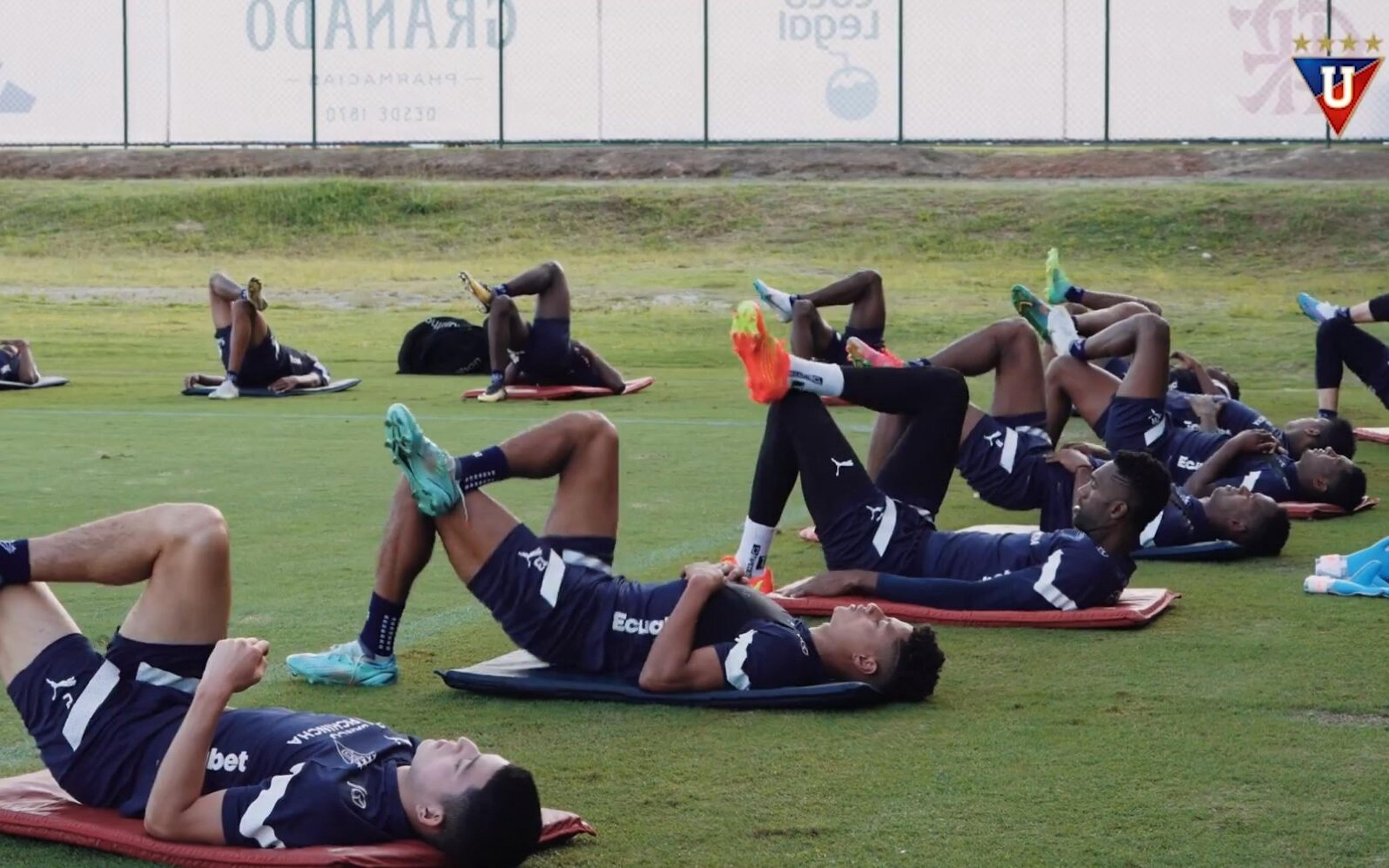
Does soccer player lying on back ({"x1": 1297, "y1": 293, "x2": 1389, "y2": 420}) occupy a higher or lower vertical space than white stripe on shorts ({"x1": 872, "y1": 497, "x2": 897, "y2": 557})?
higher

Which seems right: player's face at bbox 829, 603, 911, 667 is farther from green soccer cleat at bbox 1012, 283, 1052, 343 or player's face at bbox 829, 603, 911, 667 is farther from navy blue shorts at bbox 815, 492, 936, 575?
green soccer cleat at bbox 1012, 283, 1052, 343

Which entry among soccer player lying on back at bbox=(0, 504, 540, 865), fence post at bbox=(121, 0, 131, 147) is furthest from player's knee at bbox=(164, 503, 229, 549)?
fence post at bbox=(121, 0, 131, 147)

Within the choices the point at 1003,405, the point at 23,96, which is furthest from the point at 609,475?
the point at 23,96

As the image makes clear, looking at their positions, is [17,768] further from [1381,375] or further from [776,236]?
[776,236]

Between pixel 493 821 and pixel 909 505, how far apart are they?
3316mm

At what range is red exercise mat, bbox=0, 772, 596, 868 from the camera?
407 cm

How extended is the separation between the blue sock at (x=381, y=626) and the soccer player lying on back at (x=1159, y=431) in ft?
13.9

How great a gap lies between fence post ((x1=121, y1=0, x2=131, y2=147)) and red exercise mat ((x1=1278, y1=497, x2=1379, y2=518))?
67.8 feet

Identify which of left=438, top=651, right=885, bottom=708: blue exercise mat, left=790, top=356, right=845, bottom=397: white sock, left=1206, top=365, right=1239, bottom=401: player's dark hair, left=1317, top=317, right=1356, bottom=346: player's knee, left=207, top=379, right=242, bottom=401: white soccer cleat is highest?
left=1317, top=317, right=1356, bottom=346: player's knee

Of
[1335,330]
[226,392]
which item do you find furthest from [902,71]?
[1335,330]

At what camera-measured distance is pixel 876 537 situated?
22.4 feet

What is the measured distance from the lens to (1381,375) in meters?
11.5

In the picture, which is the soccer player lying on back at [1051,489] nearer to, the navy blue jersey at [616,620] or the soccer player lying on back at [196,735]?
the navy blue jersey at [616,620]

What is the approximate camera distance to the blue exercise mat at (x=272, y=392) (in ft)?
49.4
